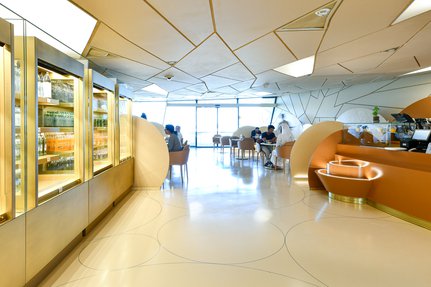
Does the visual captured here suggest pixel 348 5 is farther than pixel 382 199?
No

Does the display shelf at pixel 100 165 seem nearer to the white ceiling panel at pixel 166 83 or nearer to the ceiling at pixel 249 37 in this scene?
the ceiling at pixel 249 37

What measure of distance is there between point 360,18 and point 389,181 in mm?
2547

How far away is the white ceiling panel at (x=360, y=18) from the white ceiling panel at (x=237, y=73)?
2.39m

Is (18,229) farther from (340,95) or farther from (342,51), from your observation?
(340,95)

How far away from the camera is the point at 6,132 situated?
5.63ft

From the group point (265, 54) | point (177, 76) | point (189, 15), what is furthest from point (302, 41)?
point (177, 76)

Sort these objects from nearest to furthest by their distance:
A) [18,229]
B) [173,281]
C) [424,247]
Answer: [18,229] < [173,281] < [424,247]

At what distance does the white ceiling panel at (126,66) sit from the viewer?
5.46 meters

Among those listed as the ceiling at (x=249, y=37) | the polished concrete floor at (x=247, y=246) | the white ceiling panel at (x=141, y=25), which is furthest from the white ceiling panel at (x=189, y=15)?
the polished concrete floor at (x=247, y=246)

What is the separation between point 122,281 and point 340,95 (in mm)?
10547

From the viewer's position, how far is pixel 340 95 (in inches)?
400

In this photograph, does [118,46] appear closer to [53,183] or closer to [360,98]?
[53,183]

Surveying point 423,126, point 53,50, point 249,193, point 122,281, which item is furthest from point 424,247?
point 53,50

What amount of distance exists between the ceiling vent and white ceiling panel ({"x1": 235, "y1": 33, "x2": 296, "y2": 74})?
0.41 metres
